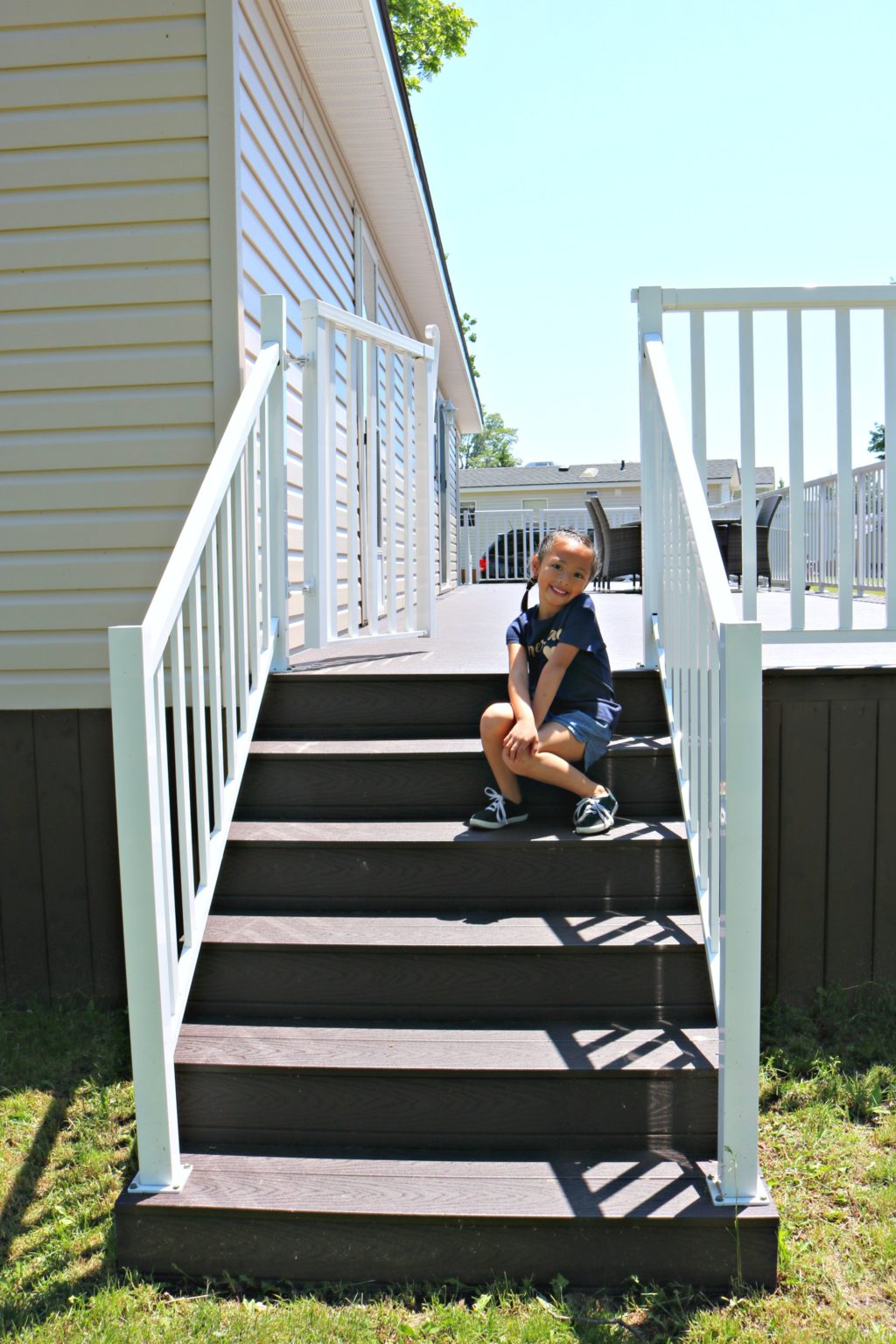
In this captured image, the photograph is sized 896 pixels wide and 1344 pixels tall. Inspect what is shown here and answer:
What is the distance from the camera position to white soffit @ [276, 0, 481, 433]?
4.57 metres

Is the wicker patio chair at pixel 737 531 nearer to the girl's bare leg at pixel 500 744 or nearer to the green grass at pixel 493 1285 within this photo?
the girl's bare leg at pixel 500 744

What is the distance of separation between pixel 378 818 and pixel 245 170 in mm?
2477

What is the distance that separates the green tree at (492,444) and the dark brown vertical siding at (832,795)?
62578 mm

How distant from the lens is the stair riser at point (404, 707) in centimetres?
341

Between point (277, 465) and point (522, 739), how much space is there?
1.31 m

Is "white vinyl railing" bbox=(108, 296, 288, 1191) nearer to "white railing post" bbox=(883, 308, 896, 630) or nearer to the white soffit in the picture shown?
"white railing post" bbox=(883, 308, 896, 630)

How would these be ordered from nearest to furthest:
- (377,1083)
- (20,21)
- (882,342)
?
(377,1083) < (882,342) < (20,21)

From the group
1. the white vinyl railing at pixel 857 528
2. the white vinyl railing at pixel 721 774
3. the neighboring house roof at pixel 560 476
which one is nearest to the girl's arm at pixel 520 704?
the white vinyl railing at pixel 721 774

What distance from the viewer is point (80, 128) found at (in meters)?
3.69

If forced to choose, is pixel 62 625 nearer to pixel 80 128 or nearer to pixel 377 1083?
pixel 80 128

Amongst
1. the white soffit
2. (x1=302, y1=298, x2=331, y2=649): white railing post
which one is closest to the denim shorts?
(x1=302, y1=298, x2=331, y2=649): white railing post

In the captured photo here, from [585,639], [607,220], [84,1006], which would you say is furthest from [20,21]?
[607,220]

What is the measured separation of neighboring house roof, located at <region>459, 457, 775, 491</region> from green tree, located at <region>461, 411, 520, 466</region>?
33900 mm

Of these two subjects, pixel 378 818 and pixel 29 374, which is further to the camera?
pixel 29 374
